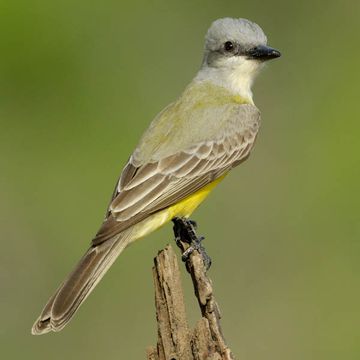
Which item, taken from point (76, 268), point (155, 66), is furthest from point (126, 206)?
point (155, 66)

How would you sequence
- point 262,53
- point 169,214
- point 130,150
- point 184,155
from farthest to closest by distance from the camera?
point 130,150
point 262,53
point 184,155
point 169,214

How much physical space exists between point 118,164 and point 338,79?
2.43 meters

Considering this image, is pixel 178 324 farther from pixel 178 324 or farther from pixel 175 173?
pixel 175 173

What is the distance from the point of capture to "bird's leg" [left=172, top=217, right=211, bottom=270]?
6922 mm

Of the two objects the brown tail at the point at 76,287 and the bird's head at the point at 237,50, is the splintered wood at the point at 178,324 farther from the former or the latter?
the bird's head at the point at 237,50

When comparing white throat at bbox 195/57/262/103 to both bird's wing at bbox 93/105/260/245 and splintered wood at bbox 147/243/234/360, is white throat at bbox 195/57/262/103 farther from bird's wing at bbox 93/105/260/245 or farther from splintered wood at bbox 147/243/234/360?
splintered wood at bbox 147/243/234/360

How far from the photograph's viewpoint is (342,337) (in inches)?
346

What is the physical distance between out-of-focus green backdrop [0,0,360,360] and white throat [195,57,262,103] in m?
0.26

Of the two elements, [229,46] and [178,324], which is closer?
[178,324]

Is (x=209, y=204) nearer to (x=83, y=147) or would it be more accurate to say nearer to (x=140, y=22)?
(x=83, y=147)

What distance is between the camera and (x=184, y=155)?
282 inches

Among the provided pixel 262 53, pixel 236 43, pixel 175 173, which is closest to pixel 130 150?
pixel 236 43

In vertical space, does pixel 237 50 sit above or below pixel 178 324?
above

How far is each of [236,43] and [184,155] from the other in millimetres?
955
